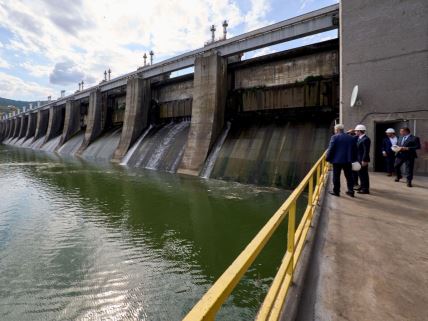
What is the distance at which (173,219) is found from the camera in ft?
29.8

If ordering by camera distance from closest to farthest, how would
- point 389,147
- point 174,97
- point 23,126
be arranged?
1. point 389,147
2. point 174,97
3. point 23,126

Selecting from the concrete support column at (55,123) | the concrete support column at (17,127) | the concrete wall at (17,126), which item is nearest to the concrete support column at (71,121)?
the concrete support column at (55,123)

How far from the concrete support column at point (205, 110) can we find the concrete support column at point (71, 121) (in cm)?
2860

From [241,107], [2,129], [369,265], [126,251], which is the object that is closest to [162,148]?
[241,107]

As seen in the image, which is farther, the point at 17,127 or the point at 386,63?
the point at 17,127

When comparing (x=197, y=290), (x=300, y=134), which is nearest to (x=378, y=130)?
(x=300, y=134)

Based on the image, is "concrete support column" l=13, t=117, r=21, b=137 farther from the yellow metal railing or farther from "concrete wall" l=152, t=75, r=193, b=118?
the yellow metal railing

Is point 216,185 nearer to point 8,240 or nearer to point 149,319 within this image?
point 8,240

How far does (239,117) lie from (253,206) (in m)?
10.4

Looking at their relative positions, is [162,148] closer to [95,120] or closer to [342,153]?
[95,120]

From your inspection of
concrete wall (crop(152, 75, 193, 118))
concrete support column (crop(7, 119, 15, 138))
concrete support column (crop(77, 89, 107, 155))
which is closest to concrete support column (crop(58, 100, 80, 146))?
concrete support column (crop(77, 89, 107, 155))

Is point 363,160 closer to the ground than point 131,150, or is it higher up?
closer to the ground

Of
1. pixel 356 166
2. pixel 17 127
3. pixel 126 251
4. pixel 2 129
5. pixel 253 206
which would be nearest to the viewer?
pixel 356 166

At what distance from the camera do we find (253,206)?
10.6 metres
